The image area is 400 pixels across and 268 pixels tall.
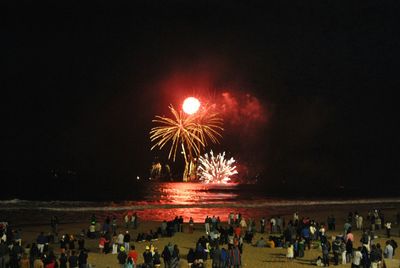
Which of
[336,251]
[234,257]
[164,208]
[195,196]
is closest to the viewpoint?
[234,257]

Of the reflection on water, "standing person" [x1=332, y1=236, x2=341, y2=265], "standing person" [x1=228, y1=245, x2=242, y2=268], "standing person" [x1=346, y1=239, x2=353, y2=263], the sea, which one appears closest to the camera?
"standing person" [x1=228, y1=245, x2=242, y2=268]

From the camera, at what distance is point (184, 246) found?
96.9ft

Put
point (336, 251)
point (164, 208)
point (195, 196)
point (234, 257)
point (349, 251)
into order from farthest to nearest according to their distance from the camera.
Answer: point (195, 196), point (164, 208), point (349, 251), point (336, 251), point (234, 257)

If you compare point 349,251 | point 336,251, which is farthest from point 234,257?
point 349,251

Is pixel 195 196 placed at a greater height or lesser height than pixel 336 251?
greater

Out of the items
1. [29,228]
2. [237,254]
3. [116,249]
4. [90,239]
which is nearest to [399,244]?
[237,254]

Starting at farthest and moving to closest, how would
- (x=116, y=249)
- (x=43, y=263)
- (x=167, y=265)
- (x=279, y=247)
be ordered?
(x=279, y=247), (x=116, y=249), (x=167, y=265), (x=43, y=263)

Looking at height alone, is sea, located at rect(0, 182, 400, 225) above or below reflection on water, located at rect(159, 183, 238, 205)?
below

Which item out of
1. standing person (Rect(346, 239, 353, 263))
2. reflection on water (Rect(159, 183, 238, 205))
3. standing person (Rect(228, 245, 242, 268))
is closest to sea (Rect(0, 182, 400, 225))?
reflection on water (Rect(159, 183, 238, 205))

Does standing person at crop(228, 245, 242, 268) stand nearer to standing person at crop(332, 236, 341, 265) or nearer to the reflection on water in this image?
standing person at crop(332, 236, 341, 265)

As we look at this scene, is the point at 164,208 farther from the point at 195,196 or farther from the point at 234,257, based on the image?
the point at 234,257

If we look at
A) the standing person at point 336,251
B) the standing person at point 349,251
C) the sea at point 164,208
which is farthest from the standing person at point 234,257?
the sea at point 164,208

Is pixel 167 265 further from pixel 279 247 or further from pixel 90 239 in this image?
pixel 90 239

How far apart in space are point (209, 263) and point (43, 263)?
7.95m
